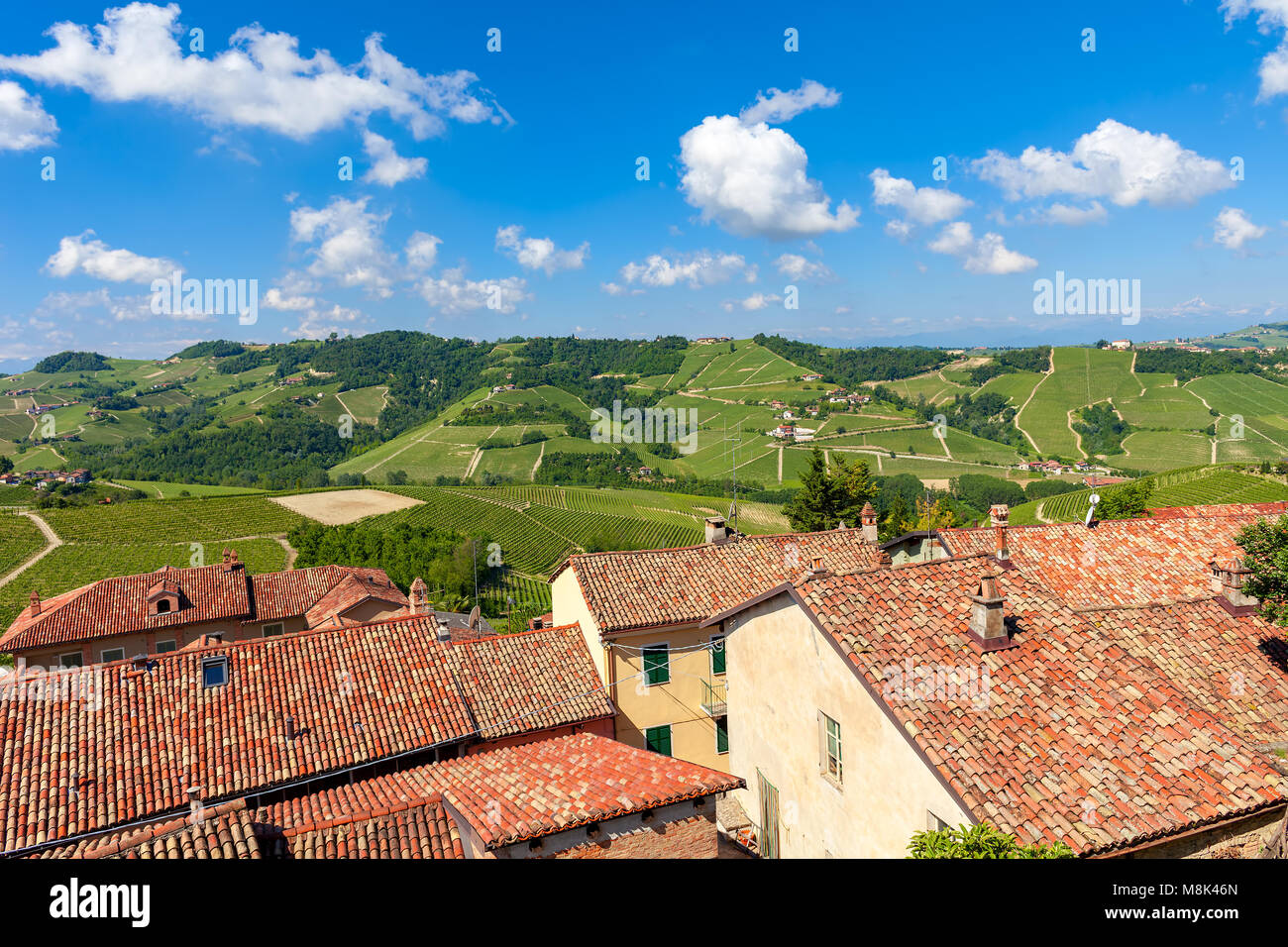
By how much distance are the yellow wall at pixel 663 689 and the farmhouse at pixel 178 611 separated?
22.8m

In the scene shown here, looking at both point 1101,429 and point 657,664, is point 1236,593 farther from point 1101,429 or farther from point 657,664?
point 1101,429

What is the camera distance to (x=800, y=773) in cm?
1280

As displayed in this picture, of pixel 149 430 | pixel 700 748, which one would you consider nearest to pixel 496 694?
pixel 700 748

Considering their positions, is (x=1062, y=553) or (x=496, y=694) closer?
(x=496, y=694)

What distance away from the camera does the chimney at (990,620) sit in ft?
38.0

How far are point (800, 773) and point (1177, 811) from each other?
5.62m

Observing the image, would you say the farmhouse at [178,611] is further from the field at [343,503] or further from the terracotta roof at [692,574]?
the field at [343,503]

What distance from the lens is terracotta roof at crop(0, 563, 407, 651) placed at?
36125 millimetres

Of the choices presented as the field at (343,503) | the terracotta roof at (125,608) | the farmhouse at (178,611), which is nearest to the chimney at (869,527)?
the farmhouse at (178,611)

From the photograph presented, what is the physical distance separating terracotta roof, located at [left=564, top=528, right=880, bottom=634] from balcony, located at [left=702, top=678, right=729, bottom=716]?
6.98 ft

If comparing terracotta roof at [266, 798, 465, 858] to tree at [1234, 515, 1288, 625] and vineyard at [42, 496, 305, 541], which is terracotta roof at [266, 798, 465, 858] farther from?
vineyard at [42, 496, 305, 541]

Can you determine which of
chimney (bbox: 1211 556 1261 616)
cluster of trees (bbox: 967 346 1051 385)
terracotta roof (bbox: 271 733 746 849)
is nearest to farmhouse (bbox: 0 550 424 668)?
terracotta roof (bbox: 271 733 746 849)
